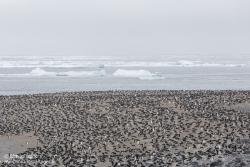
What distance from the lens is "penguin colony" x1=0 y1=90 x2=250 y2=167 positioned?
16.2 metres

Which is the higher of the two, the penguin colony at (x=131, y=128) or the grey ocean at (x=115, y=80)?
the grey ocean at (x=115, y=80)

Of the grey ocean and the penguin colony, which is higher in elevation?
the grey ocean

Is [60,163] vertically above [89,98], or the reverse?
[89,98]

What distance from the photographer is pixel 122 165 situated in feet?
49.4

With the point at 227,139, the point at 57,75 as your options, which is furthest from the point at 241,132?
the point at 57,75

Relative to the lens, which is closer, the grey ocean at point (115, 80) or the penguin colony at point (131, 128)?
the penguin colony at point (131, 128)

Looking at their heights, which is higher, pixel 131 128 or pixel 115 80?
pixel 115 80

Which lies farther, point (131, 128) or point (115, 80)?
point (115, 80)

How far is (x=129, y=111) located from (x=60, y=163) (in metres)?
9.41

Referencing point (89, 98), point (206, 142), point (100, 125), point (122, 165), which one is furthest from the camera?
point (89, 98)

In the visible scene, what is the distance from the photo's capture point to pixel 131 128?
2133 centimetres

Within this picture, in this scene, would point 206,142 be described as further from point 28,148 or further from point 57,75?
point 57,75

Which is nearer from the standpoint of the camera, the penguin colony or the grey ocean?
the penguin colony

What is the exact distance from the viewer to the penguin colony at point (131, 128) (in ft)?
53.1
